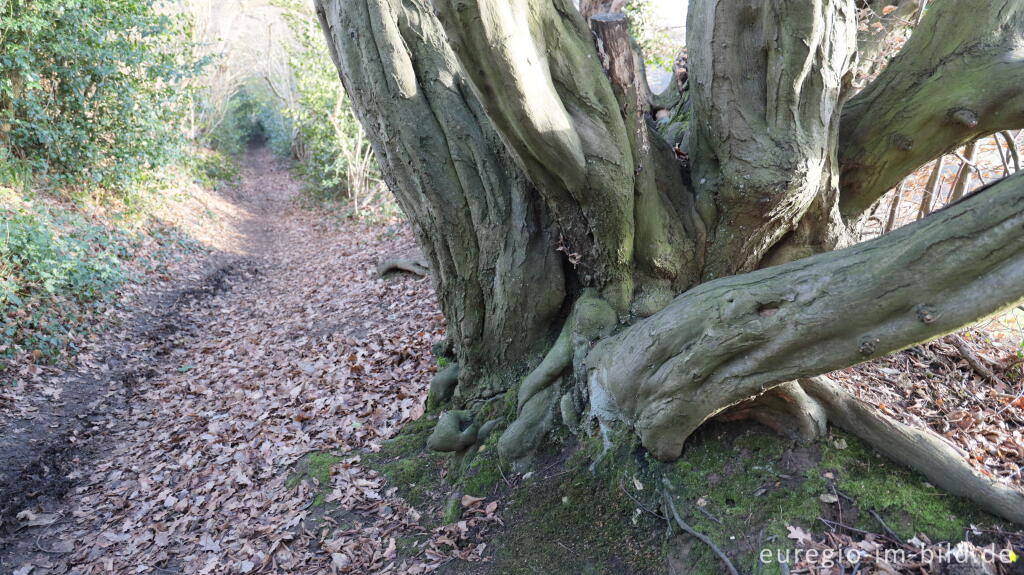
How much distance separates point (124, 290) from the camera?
8.73m

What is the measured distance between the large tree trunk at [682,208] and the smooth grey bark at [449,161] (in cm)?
2

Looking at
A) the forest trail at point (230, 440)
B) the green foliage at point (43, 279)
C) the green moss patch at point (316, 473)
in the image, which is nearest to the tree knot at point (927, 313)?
the forest trail at point (230, 440)

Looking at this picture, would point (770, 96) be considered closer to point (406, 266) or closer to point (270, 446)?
point (270, 446)

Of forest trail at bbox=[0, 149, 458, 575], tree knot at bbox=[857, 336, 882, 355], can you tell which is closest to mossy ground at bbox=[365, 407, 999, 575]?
forest trail at bbox=[0, 149, 458, 575]

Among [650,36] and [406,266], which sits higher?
[650,36]

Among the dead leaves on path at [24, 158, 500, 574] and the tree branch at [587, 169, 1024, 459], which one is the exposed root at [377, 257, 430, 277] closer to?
the dead leaves on path at [24, 158, 500, 574]

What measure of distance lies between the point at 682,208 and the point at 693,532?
6.61 feet

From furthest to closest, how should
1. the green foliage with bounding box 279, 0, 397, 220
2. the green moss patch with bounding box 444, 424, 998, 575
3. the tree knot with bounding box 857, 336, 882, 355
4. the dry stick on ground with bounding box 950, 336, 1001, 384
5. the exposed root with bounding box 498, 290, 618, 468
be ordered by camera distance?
the green foliage with bounding box 279, 0, 397, 220 → the dry stick on ground with bounding box 950, 336, 1001, 384 → the exposed root with bounding box 498, 290, 618, 468 → the green moss patch with bounding box 444, 424, 998, 575 → the tree knot with bounding box 857, 336, 882, 355

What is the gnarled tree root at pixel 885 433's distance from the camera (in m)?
2.63

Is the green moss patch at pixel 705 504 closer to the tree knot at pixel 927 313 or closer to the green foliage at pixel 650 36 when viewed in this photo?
the tree knot at pixel 927 313

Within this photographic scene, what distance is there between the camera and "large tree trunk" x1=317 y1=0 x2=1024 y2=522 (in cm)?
235

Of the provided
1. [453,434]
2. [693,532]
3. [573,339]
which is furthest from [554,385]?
[693,532]

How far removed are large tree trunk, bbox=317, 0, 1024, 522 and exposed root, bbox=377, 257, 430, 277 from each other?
426cm

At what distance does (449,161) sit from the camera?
163 inches
